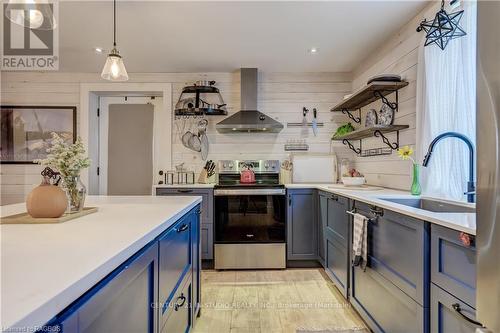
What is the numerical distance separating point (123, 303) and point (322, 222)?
2.46 meters

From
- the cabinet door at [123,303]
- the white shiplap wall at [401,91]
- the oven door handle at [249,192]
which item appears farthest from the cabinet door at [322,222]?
the cabinet door at [123,303]

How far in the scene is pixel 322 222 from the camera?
297 centimetres

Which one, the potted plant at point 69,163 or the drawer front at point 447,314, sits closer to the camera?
the drawer front at point 447,314

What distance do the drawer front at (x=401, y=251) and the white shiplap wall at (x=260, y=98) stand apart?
2081 millimetres

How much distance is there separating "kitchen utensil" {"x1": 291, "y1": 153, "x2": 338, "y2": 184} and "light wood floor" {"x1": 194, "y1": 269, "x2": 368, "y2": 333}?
1.19m

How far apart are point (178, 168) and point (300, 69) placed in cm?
206

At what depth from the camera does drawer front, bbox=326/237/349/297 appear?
226 centimetres

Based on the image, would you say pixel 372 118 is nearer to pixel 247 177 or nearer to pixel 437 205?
pixel 437 205

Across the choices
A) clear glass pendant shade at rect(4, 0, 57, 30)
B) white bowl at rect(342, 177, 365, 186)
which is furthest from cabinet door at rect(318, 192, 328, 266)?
clear glass pendant shade at rect(4, 0, 57, 30)

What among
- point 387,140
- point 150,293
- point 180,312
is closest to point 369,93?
point 387,140

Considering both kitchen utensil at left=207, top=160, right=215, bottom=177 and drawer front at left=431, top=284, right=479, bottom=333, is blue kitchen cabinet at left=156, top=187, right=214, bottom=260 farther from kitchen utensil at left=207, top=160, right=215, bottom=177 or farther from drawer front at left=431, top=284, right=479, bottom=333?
drawer front at left=431, top=284, right=479, bottom=333

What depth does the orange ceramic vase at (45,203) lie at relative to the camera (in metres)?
1.10

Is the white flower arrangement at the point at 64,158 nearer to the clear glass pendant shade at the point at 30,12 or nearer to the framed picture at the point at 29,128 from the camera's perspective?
the clear glass pendant shade at the point at 30,12

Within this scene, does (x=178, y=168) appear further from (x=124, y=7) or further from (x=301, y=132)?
(x=124, y=7)
